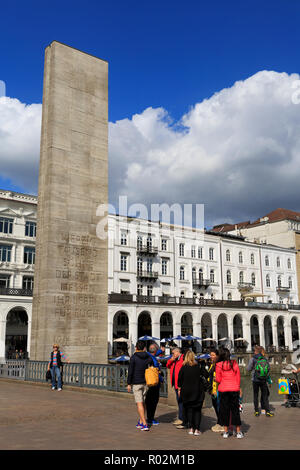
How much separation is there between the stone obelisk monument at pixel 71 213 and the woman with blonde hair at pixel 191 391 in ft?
39.8

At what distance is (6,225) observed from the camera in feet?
167

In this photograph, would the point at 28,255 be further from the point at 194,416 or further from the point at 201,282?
the point at 194,416

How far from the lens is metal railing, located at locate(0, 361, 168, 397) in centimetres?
1511

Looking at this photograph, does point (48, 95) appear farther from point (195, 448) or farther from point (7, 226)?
point (7, 226)

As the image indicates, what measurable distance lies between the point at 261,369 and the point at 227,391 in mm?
3172

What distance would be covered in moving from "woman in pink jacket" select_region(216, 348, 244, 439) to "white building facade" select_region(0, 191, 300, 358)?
38.7m

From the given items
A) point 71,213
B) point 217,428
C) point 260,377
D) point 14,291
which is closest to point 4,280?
point 14,291

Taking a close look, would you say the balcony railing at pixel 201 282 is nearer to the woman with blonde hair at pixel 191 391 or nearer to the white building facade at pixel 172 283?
the white building facade at pixel 172 283

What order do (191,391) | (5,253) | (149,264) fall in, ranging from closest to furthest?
(191,391)
(5,253)
(149,264)

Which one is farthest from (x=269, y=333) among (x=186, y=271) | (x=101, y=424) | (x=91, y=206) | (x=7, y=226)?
(x=101, y=424)

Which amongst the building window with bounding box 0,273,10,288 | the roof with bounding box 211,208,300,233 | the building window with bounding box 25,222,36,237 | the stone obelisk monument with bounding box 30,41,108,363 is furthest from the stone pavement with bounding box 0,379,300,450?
the roof with bounding box 211,208,300,233

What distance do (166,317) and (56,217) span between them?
41.3 m

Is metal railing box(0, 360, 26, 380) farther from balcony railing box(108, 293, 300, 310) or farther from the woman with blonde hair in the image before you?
balcony railing box(108, 293, 300, 310)

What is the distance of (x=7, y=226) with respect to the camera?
51.0 m
